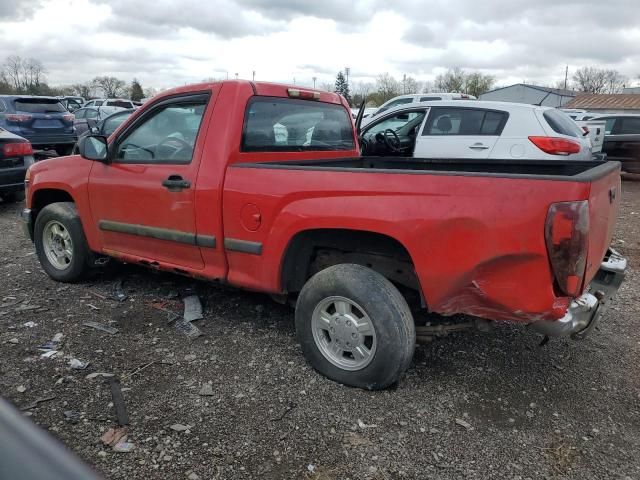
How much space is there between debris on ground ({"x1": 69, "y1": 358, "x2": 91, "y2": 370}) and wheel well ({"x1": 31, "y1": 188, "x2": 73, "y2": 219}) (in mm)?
1870

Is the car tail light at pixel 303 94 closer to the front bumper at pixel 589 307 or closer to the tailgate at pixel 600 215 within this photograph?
the tailgate at pixel 600 215

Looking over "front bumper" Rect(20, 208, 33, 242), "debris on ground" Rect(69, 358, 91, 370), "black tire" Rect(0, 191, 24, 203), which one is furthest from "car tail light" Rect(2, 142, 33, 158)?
"debris on ground" Rect(69, 358, 91, 370)

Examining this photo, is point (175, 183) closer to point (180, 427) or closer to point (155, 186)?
point (155, 186)

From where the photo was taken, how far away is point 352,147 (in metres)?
4.68

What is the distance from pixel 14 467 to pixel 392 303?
2.33m

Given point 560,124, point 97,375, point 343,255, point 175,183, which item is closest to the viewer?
point 97,375

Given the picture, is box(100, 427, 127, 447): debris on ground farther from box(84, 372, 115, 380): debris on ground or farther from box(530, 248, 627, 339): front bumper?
box(530, 248, 627, 339): front bumper

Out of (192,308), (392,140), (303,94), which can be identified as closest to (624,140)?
(392,140)

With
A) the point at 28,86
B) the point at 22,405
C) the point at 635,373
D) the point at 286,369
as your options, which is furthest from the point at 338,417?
the point at 28,86

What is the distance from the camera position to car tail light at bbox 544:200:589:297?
236 cm

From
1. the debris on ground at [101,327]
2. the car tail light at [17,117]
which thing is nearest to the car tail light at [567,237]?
Result: the debris on ground at [101,327]

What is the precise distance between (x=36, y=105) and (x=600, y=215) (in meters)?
13.1

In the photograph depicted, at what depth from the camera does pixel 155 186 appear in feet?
12.4

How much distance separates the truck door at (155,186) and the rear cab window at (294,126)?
0.35 meters
